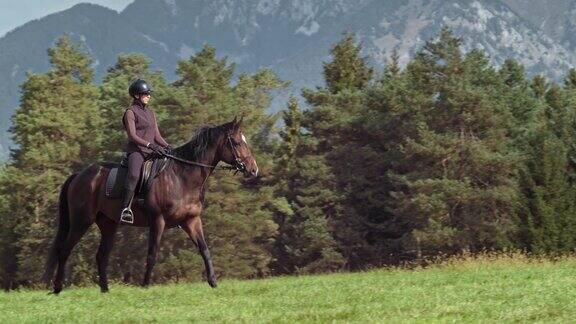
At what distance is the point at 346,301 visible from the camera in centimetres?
1244

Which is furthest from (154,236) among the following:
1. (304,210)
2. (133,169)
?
(304,210)

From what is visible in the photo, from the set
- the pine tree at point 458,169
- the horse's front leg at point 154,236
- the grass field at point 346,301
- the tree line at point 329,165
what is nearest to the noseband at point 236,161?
the horse's front leg at point 154,236

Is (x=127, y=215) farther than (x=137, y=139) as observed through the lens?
Yes

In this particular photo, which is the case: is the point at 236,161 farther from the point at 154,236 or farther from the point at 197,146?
the point at 154,236

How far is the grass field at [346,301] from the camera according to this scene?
1078 cm

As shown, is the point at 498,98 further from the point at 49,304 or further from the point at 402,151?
the point at 49,304

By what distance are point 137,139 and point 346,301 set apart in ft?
17.8

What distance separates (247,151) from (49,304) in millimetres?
4756

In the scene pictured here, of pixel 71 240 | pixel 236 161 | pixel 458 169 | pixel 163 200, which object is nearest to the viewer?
pixel 163 200

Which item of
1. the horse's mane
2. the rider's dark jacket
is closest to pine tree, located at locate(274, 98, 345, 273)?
the horse's mane

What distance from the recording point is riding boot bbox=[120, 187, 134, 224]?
15891mm

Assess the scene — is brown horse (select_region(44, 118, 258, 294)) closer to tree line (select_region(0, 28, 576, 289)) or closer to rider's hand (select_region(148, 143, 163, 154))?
rider's hand (select_region(148, 143, 163, 154))

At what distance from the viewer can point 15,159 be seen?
2911 inches

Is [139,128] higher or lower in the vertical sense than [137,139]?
higher
